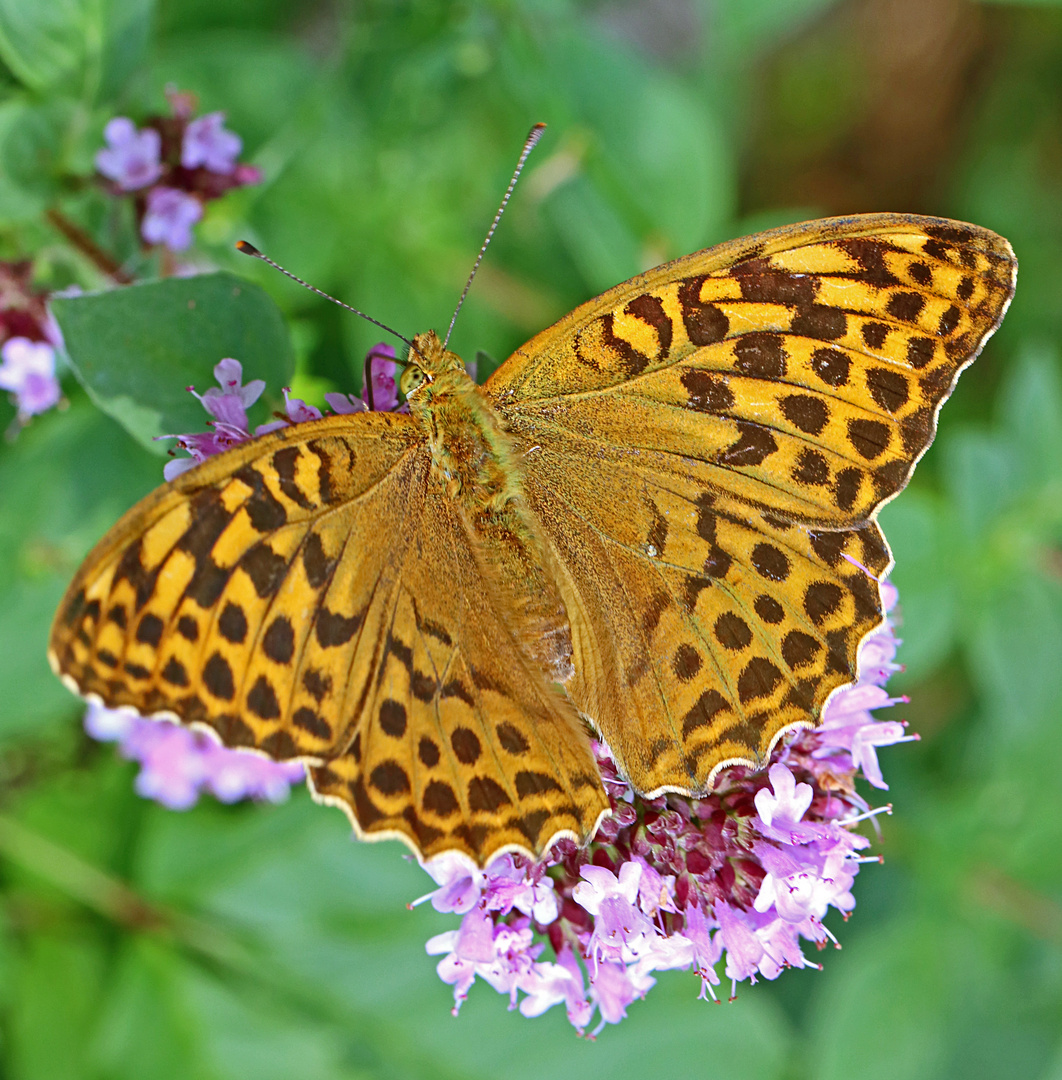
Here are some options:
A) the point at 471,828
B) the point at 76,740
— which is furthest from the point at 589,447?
the point at 76,740

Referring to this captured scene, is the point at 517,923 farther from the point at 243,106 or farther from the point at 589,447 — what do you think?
the point at 243,106

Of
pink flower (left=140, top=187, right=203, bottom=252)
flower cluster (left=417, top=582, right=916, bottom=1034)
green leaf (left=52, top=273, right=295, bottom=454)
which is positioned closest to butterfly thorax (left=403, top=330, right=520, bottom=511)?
green leaf (left=52, top=273, right=295, bottom=454)

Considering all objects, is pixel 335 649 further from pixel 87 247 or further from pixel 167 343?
pixel 87 247

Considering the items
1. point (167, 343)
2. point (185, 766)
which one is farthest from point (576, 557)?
point (185, 766)

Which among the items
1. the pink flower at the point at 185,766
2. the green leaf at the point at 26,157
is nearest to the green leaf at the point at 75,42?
the green leaf at the point at 26,157

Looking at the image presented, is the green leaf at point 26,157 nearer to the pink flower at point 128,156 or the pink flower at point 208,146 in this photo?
the pink flower at point 128,156
